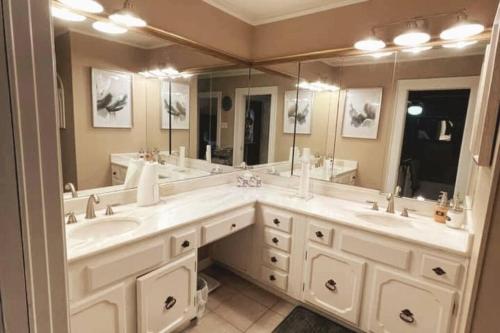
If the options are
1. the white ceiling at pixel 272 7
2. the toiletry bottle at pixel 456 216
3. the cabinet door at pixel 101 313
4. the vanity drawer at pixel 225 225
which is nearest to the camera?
the cabinet door at pixel 101 313

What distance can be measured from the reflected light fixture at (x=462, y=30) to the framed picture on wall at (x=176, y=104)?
185 centimetres

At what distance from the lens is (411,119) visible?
1.97 m

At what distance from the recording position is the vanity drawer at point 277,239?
6.77 ft

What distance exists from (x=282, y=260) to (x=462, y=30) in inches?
74.5

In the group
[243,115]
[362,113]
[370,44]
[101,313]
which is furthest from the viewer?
[243,115]

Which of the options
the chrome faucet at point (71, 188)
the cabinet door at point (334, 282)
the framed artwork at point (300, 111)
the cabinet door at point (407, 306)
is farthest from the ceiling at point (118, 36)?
the cabinet door at point (407, 306)

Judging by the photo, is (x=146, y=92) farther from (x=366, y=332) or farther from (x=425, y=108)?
(x=366, y=332)

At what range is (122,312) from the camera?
1.36 metres

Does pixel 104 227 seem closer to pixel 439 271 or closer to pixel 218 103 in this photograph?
pixel 218 103

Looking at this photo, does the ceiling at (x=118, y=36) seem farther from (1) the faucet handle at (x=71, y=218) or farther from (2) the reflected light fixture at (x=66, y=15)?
(1) the faucet handle at (x=71, y=218)

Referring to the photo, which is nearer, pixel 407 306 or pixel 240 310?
pixel 407 306

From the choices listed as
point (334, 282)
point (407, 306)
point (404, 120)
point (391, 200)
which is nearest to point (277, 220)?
point (334, 282)

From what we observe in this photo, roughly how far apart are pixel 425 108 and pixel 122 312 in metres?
2.23

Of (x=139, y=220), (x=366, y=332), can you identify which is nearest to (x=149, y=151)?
(x=139, y=220)
